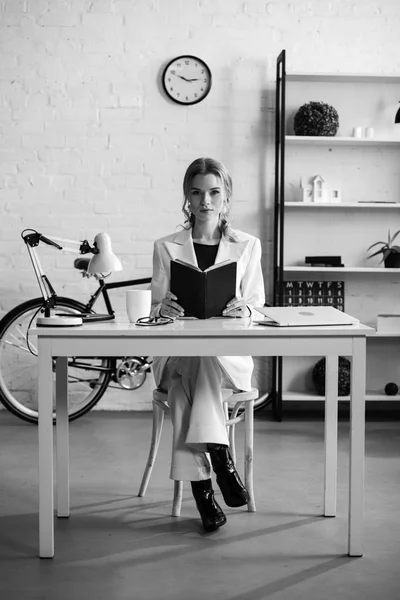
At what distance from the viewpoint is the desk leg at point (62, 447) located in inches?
101

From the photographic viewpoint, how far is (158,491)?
289 cm

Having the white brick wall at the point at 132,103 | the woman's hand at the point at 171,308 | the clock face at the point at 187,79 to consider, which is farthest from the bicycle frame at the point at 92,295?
the woman's hand at the point at 171,308

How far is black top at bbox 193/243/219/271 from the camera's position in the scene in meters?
2.85

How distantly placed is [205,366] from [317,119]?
2204mm

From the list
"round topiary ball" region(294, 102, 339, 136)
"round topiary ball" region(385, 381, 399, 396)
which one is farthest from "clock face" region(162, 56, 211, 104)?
"round topiary ball" region(385, 381, 399, 396)

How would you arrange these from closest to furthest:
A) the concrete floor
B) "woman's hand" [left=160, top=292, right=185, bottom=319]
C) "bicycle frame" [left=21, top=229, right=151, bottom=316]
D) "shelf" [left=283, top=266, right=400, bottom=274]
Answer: the concrete floor < "woman's hand" [left=160, top=292, right=185, bottom=319] < "bicycle frame" [left=21, top=229, right=151, bottom=316] < "shelf" [left=283, top=266, right=400, bottom=274]

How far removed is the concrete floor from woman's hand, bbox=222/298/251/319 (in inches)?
27.8

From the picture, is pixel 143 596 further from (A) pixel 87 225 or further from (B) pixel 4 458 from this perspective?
(A) pixel 87 225

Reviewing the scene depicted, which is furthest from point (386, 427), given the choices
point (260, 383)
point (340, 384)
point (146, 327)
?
point (146, 327)

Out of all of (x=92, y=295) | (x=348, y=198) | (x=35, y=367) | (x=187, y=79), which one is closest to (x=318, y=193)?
(x=348, y=198)

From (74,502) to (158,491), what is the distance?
0.33m

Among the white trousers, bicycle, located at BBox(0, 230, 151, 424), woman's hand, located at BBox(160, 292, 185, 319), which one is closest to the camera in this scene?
the white trousers

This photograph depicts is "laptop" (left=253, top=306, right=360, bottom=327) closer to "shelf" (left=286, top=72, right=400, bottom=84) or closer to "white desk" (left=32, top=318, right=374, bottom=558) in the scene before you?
"white desk" (left=32, top=318, right=374, bottom=558)

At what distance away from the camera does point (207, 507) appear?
243 cm
